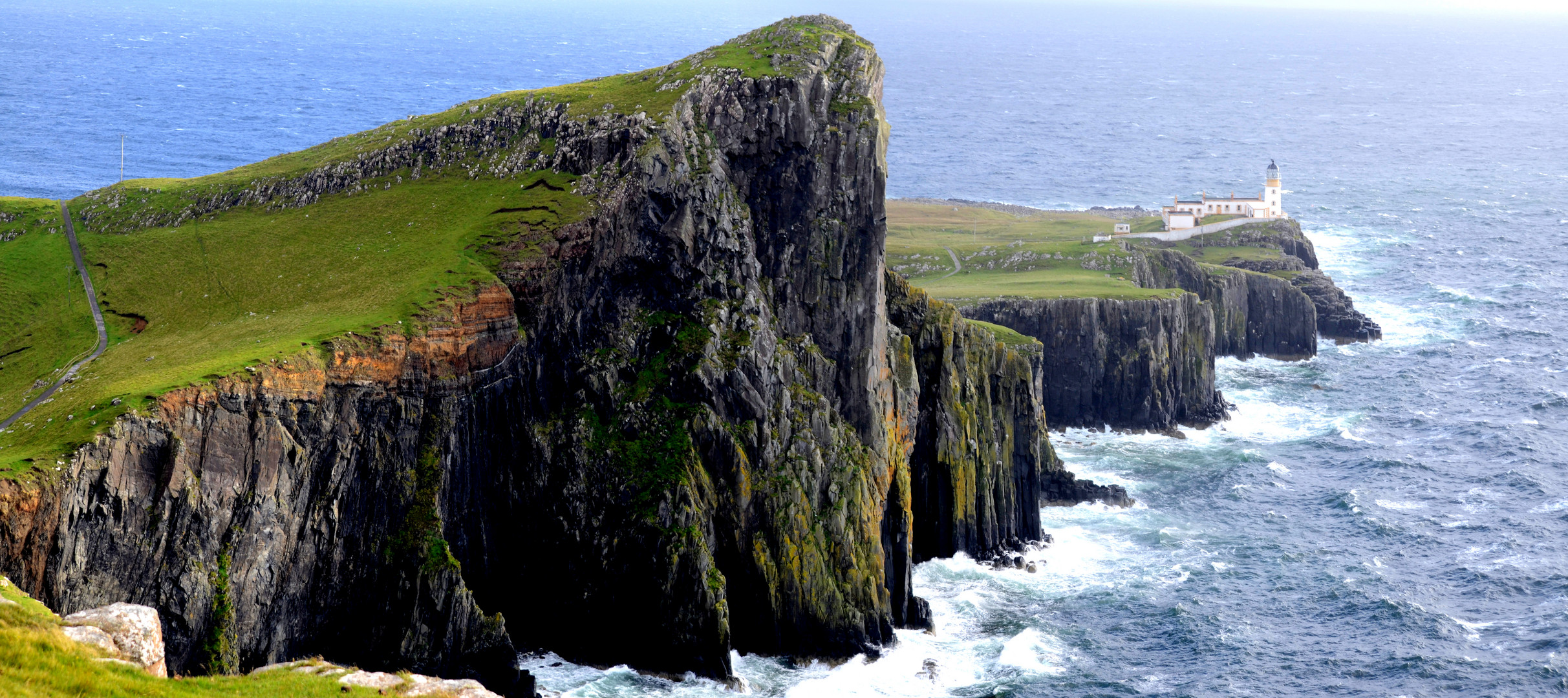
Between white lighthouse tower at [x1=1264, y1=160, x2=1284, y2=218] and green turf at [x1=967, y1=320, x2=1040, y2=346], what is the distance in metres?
86.9

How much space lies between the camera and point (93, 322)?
2992 inches

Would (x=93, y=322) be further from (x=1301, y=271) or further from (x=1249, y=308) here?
(x=1301, y=271)

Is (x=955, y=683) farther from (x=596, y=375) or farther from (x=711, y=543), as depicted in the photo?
(x=596, y=375)

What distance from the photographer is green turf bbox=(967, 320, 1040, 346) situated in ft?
353

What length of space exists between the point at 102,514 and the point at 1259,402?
4066 inches

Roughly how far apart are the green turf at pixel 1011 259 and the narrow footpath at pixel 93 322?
7163 centimetres

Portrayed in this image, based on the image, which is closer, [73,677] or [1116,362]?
[73,677]

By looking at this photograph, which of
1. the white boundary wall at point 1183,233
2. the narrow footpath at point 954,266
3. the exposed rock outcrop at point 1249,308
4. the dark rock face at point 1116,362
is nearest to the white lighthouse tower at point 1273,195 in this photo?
the white boundary wall at point 1183,233

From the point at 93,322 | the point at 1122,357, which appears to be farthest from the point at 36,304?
the point at 1122,357

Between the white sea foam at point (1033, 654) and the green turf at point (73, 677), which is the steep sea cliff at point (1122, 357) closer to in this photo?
the white sea foam at point (1033, 654)

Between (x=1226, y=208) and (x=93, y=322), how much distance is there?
145 metres

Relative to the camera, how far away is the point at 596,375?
74.9m

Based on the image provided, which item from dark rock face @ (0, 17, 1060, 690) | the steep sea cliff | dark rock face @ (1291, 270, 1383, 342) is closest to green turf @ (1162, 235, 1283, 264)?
dark rock face @ (1291, 270, 1383, 342)

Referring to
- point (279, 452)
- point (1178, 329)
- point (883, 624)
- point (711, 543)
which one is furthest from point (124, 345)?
point (1178, 329)
